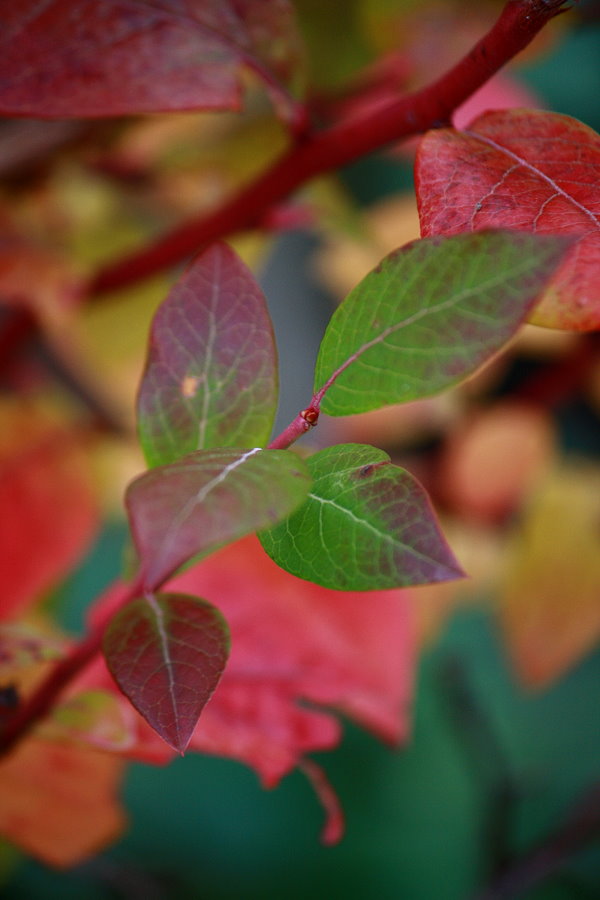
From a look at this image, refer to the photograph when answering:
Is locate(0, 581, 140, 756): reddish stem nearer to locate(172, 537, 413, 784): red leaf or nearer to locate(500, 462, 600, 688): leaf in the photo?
locate(172, 537, 413, 784): red leaf

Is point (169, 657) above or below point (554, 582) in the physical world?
above

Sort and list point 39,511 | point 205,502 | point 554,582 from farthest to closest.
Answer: point 554,582, point 39,511, point 205,502

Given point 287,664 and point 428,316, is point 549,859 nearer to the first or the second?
point 287,664

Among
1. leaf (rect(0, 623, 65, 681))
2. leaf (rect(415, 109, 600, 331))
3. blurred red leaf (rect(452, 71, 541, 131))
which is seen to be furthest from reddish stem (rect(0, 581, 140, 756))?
blurred red leaf (rect(452, 71, 541, 131))

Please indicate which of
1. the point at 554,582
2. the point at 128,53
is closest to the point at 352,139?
the point at 128,53

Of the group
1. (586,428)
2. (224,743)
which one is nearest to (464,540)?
(586,428)

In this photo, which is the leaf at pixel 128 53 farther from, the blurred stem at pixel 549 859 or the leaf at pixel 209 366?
the blurred stem at pixel 549 859

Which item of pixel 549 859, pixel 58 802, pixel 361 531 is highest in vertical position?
pixel 361 531
